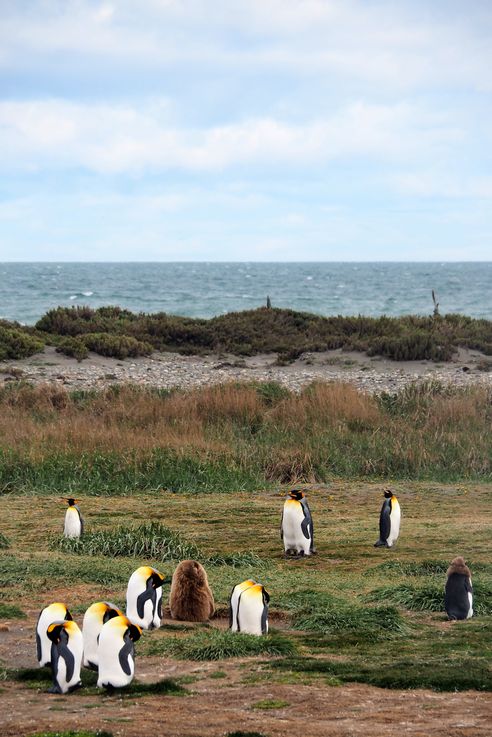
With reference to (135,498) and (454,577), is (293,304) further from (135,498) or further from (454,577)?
(454,577)

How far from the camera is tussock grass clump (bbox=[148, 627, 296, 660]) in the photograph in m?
7.31

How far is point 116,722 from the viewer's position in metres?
5.69

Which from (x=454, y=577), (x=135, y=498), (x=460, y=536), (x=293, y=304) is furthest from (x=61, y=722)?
(x=293, y=304)

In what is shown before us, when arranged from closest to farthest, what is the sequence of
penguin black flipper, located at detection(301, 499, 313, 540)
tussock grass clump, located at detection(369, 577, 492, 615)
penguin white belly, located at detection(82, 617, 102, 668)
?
penguin white belly, located at detection(82, 617, 102, 668)
tussock grass clump, located at detection(369, 577, 492, 615)
penguin black flipper, located at detection(301, 499, 313, 540)

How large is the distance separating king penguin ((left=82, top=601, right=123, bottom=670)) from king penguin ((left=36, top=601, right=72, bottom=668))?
165 millimetres

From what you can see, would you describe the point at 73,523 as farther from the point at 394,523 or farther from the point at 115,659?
the point at 115,659

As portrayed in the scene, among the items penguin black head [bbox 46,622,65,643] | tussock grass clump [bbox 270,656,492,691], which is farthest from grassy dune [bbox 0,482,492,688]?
penguin black head [bbox 46,622,65,643]

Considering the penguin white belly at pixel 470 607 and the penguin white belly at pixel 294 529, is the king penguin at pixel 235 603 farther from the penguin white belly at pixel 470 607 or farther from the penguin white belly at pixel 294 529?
the penguin white belly at pixel 294 529

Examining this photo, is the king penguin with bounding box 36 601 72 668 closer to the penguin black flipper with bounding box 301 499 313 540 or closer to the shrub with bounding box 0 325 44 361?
the penguin black flipper with bounding box 301 499 313 540

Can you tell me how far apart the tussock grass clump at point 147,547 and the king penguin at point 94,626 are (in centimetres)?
327

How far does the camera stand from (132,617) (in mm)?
7902

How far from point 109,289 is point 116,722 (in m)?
94.6

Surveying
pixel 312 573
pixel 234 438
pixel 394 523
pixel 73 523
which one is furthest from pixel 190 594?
pixel 234 438

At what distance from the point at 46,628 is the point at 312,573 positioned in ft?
12.7
